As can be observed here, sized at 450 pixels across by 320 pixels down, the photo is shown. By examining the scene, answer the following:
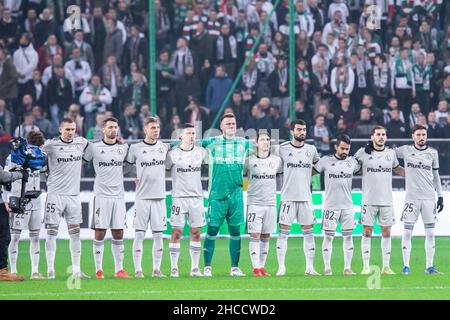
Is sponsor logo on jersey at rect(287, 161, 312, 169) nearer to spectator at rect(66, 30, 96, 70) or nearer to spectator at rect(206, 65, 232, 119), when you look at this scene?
spectator at rect(206, 65, 232, 119)

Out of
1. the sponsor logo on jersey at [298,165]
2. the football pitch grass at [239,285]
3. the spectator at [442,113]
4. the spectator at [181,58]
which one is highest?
the spectator at [181,58]

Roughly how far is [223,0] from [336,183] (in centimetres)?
1031

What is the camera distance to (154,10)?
2362 centimetres

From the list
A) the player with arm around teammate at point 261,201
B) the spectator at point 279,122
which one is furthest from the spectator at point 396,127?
the player with arm around teammate at point 261,201

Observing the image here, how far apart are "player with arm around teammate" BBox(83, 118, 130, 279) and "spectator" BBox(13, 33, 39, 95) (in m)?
9.06

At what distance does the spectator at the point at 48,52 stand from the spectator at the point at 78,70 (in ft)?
1.15

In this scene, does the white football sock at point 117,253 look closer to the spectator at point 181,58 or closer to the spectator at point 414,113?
the spectator at point 181,58

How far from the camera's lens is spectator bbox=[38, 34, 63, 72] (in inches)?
973

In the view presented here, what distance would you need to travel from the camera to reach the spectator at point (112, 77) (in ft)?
80.5

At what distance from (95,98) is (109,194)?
28.8 ft

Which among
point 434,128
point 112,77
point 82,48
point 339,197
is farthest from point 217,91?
point 339,197

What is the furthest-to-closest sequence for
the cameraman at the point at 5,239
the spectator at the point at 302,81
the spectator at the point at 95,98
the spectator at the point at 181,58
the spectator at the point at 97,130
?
1. the spectator at the point at 181,58
2. the spectator at the point at 302,81
3. the spectator at the point at 95,98
4. the spectator at the point at 97,130
5. the cameraman at the point at 5,239

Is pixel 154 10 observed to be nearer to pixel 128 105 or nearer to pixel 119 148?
pixel 128 105
